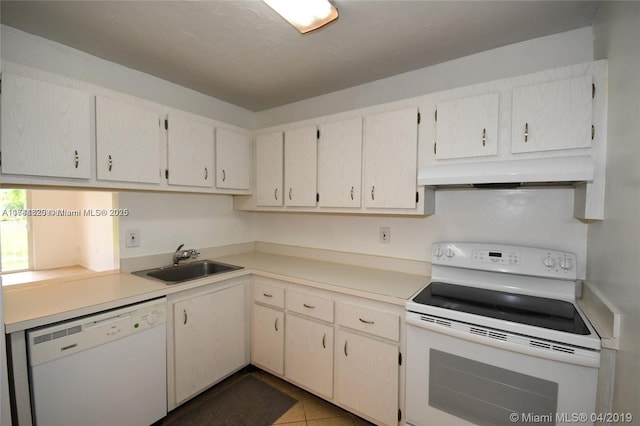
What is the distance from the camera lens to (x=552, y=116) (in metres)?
1.42

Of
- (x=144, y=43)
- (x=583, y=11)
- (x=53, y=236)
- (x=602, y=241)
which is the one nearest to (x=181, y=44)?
(x=144, y=43)

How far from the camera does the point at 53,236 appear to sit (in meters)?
3.16

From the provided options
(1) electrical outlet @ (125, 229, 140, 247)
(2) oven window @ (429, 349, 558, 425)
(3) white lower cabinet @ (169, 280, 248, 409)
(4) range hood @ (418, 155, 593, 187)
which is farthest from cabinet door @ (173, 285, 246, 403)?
(4) range hood @ (418, 155, 593, 187)

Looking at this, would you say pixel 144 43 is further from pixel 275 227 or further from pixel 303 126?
pixel 275 227

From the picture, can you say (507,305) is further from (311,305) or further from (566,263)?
(311,305)

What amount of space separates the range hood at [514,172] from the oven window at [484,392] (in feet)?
3.02

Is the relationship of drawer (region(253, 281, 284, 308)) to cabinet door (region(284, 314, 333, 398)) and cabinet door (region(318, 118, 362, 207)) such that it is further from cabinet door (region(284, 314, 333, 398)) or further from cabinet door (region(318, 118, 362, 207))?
cabinet door (region(318, 118, 362, 207))

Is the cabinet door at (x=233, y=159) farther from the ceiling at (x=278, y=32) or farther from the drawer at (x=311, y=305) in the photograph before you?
the drawer at (x=311, y=305)

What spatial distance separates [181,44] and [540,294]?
263 centimetres

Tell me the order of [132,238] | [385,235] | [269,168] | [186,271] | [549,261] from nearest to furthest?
[549,261], [132,238], [385,235], [186,271], [269,168]

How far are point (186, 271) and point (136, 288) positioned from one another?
2.27ft

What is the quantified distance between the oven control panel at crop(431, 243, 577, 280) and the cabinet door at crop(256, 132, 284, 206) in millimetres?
1380

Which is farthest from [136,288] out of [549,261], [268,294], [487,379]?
[549,261]

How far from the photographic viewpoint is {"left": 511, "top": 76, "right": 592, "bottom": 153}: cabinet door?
53.7 inches
